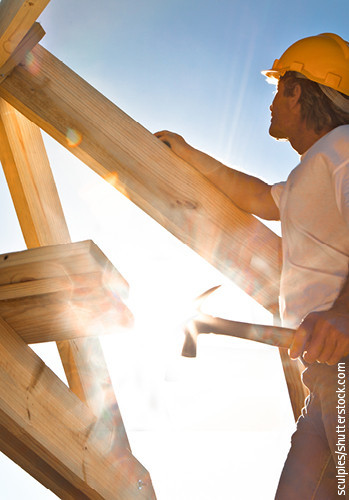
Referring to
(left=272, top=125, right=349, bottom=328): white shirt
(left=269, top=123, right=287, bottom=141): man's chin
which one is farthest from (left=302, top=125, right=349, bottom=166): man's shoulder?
(left=269, top=123, right=287, bottom=141): man's chin

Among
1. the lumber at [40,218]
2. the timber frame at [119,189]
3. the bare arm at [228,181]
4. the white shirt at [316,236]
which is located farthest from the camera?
the lumber at [40,218]

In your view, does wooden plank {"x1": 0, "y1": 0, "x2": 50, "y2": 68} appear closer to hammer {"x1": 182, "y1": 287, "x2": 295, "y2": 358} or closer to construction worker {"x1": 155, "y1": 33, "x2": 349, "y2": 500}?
construction worker {"x1": 155, "y1": 33, "x2": 349, "y2": 500}

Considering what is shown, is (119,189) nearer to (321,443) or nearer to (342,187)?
(342,187)

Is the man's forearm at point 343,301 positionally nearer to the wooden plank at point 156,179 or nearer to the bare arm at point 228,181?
the wooden plank at point 156,179

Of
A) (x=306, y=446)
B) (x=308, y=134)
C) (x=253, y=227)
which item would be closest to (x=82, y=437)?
(x=306, y=446)

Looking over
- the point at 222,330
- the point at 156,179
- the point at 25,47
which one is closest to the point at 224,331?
the point at 222,330

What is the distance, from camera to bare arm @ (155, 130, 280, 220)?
67.2 inches

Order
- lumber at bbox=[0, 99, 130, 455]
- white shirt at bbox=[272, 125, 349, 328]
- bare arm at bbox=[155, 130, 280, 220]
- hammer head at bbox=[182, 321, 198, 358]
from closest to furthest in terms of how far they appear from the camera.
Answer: hammer head at bbox=[182, 321, 198, 358]
white shirt at bbox=[272, 125, 349, 328]
bare arm at bbox=[155, 130, 280, 220]
lumber at bbox=[0, 99, 130, 455]

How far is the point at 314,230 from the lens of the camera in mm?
1429

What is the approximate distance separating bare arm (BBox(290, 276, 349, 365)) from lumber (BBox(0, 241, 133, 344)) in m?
0.38

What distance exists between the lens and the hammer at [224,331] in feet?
3.55

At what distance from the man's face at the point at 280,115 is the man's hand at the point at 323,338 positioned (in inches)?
33.4

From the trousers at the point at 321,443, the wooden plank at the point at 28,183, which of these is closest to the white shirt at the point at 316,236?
the trousers at the point at 321,443

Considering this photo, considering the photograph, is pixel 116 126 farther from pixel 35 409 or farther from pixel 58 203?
pixel 35 409
